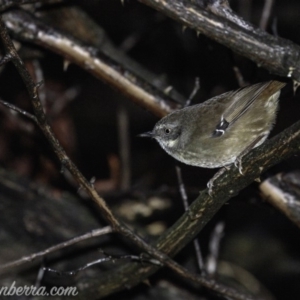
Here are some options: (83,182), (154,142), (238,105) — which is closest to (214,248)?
(238,105)

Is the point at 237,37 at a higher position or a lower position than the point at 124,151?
lower

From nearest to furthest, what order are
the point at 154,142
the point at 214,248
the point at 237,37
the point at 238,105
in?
the point at 237,37, the point at 238,105, the point at 214,248, the point at 154,142

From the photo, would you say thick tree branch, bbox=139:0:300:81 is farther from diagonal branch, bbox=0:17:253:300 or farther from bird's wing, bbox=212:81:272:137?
diagonal branch, bbox=0:17:253:300

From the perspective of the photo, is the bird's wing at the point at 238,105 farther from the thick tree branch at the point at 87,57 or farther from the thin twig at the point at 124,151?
the thin twig at the point at 124,151

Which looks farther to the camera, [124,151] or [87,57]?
[124,151]

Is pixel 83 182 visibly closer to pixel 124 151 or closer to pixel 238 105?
pixel 238 105

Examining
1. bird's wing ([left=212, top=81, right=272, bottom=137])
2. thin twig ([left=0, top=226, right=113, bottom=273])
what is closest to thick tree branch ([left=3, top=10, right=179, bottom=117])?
bird's wing ([left=212, top=81, right=272, bottom=137])

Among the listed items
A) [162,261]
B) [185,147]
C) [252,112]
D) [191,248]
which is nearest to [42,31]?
[185,147]
